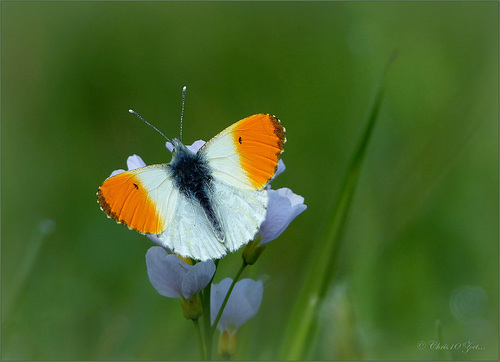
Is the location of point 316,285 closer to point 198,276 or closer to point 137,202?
point 198,276

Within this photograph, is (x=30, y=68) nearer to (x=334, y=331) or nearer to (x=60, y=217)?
(x=60, y=217)

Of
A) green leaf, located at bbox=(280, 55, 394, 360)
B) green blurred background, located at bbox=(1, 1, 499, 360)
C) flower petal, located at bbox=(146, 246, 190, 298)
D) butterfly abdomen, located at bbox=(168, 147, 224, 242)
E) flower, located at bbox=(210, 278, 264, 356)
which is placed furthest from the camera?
green blurred background, located at bbox=(1, 1, 499, 360)

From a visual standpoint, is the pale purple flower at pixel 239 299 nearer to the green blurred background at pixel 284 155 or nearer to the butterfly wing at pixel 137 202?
the green blurred background at pixel 284 155

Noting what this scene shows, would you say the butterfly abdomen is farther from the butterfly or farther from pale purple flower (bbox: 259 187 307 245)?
pale purple flower (bbox: 259 187 307 245)

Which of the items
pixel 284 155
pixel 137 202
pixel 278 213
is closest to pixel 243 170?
pixel 278 213

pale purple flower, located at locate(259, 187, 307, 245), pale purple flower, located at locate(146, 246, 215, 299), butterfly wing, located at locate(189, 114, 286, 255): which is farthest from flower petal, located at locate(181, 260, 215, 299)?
pale purple flower, located at locate(259, 187, 307, 245)

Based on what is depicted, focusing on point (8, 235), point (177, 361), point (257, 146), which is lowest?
point (8, 235)

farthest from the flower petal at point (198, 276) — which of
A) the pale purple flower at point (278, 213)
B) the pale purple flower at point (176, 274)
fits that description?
the pale purple flower at point (278, 213)

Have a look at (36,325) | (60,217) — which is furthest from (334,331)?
(60,217)
